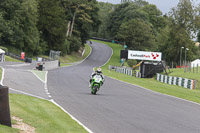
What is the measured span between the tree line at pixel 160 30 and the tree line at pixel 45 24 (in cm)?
1238

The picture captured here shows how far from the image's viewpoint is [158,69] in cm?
5216

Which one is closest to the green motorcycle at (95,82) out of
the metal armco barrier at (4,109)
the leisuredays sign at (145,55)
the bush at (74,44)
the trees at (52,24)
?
the metal armco barrier at (4,109)

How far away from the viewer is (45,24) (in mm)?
90875

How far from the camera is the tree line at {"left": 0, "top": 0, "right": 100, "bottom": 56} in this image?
73406 millimetres

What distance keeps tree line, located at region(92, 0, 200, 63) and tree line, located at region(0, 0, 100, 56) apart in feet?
40.6

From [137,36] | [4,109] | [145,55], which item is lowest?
[4,109]

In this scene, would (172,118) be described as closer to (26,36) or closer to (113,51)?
(26,36)

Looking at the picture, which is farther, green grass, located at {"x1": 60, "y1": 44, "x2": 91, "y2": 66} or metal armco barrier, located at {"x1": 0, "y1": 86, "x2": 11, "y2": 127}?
green grass, located at {"x1": 60, "y1": 44, "x2": 91, "y2": 66}

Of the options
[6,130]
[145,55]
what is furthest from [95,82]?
[145,55]

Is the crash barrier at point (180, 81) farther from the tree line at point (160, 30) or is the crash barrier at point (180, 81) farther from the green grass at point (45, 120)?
the tree line at point (160, 30)

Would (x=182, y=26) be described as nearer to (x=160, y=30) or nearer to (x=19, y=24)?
(x=19, y=24)

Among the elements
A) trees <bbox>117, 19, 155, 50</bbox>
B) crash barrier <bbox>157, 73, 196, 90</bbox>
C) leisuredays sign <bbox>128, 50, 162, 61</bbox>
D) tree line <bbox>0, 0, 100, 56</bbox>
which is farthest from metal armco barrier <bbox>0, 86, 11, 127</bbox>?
trees <bbox>117, 19, 155, 50</bbox>

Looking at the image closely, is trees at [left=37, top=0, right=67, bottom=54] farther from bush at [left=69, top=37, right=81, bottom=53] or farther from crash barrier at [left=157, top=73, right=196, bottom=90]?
crash barrier at [left=157, top=73, right=196, bottom=90]

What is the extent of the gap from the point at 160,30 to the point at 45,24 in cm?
4977
